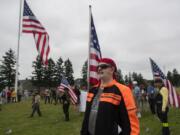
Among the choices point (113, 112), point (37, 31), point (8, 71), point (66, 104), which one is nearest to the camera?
point (113, 112)

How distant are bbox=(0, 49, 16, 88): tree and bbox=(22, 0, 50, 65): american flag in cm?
5760

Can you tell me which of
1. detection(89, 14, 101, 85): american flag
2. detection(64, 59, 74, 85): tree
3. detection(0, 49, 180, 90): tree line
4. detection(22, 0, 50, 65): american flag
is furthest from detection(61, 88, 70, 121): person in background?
detection(64, 59, 74, 85): tree

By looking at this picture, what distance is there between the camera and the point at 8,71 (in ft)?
265

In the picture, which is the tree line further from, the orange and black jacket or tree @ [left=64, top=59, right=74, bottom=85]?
the orange and black jacket

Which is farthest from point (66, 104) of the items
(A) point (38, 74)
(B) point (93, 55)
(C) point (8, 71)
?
(A) point (38, 74)

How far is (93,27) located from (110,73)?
11.9 metres

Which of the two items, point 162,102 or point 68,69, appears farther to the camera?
point 68,69

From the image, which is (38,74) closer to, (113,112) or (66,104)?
(66,104)

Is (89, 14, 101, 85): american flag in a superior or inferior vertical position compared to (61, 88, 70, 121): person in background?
Result: superior

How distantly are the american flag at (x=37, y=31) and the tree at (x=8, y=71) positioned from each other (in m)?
57.6

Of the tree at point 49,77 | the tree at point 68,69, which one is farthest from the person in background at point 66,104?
the tree at point 68,69

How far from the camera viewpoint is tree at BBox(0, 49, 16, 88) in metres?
80.2

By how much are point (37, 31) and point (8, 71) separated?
202 feet

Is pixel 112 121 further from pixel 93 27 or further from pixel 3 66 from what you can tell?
pixel 3 66
